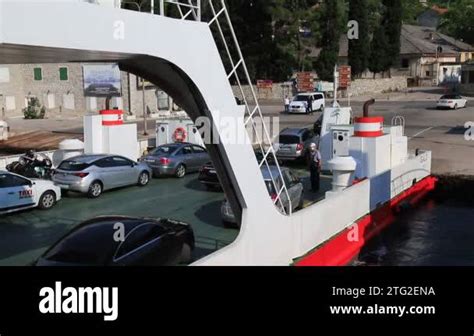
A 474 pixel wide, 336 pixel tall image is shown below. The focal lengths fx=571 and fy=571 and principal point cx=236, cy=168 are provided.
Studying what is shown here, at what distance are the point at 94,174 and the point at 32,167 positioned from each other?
3146 mm

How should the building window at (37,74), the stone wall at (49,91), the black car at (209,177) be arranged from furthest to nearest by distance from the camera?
the building window at (37,74), the stone wall at (49,91), the black car at (209,177)

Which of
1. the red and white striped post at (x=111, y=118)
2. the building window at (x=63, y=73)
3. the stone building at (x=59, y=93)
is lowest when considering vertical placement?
the red and white striped post at (x=111, y=118)

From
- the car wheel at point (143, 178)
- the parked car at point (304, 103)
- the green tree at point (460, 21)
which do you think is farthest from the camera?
the green tree at point (460, 21)

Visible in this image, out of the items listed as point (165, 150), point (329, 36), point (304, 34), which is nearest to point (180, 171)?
point (165, 150)

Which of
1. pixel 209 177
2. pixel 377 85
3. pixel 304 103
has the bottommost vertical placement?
pixel 209 177

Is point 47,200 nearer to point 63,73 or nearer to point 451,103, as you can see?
point 63,73

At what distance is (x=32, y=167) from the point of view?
1842cm

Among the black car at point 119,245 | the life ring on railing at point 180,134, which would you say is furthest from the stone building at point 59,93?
the black car at point 119,245

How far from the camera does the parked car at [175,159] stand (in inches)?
773

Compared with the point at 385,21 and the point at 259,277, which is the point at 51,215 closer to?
the point at 259,277

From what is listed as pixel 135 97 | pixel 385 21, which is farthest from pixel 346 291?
pixel 385 21

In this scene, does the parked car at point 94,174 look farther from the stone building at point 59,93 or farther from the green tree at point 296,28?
the green tree at point 296,28

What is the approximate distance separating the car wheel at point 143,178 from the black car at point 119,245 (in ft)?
28.7

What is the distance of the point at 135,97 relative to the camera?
47.4 meters
